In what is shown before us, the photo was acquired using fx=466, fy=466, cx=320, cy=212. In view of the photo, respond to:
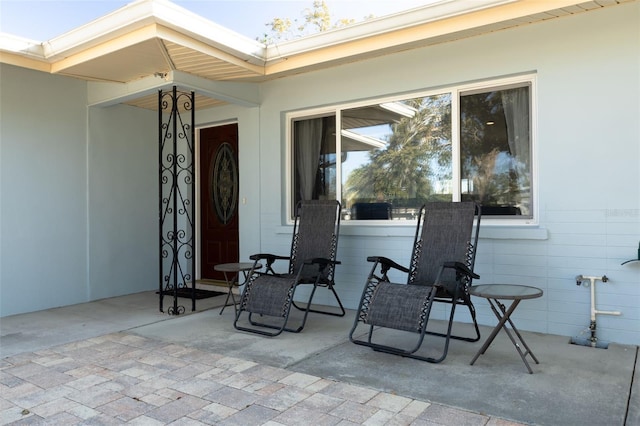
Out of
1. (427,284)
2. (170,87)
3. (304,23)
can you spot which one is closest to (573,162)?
(427,284)

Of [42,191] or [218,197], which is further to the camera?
[218,197]

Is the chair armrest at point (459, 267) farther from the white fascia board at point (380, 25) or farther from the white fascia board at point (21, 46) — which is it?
the white fascia board at point (21, 46)

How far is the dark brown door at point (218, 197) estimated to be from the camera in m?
6.08

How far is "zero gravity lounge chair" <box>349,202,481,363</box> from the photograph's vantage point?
3152 mm

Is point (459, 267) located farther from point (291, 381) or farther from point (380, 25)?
point (380, 25)

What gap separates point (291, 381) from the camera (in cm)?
284

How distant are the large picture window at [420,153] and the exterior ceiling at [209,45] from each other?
58 cm

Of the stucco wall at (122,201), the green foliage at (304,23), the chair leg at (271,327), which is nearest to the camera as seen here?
the chair leg at (271,327)

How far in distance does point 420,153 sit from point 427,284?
54.9 inches

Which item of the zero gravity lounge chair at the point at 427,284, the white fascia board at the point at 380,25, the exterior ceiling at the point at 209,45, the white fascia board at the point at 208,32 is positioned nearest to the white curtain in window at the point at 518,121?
the exterior ceiling at the point at 209,45

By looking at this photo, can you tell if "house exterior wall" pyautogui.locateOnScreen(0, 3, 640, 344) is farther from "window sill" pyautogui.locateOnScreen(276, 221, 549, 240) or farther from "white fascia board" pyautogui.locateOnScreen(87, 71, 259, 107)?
"white fascia board" pyautogui.locateOnScreen(87, 71, 259, 107)

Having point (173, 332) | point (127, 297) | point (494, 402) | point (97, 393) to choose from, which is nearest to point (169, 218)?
point (127, 297)

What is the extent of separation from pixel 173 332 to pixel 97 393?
134 centimetres

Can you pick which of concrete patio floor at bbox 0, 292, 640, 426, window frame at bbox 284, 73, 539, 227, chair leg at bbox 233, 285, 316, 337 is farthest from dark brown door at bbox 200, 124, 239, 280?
concrete patio floor at bbox 0, 292, 640, 426
